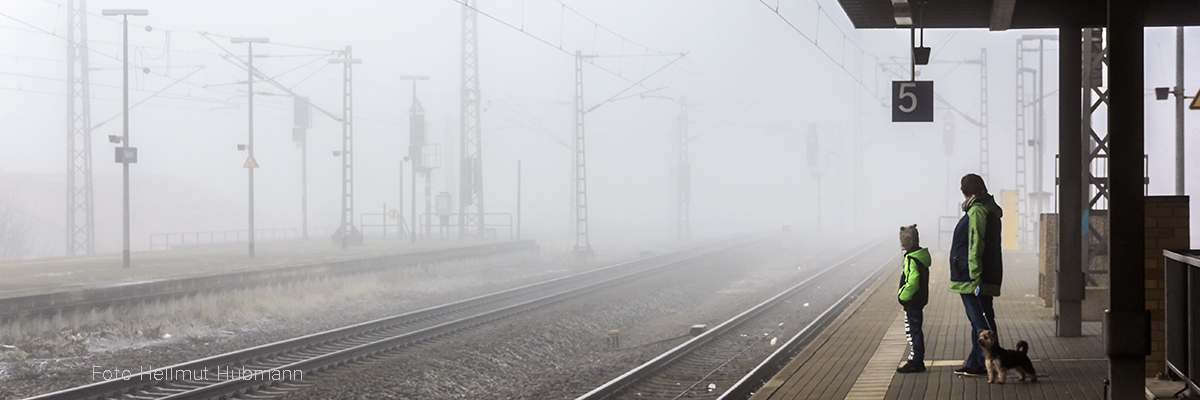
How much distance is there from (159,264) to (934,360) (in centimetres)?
2032

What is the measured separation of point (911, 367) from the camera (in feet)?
26.8

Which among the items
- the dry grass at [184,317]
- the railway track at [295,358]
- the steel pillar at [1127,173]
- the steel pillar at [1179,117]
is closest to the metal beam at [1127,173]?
the steel pillar at [1127,173]

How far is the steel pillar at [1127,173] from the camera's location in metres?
5.51

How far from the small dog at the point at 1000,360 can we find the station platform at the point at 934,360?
0.10m

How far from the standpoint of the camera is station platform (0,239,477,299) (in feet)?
59.4

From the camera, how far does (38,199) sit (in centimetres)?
6525

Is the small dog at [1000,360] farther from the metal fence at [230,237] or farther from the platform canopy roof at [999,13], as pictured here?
the metal fence at [230,237]

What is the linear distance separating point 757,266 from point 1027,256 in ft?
27.9

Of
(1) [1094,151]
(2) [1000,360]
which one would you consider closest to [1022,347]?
(2) [1000,360]

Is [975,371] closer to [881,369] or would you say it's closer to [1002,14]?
[881,369]

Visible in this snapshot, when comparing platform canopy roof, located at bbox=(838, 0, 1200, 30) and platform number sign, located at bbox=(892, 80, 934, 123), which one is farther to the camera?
platform number sign, located at bbox=(892, 80, 934, 123)

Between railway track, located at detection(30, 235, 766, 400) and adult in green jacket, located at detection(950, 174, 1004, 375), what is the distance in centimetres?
728

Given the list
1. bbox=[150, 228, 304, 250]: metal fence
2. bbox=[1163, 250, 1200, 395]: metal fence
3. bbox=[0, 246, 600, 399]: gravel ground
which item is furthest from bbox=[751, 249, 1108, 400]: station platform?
bbox=[150, 228, 304, 250]: metal fence

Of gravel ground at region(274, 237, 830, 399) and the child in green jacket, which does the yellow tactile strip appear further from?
gravel ground at region(274, 237, 830, 399)
